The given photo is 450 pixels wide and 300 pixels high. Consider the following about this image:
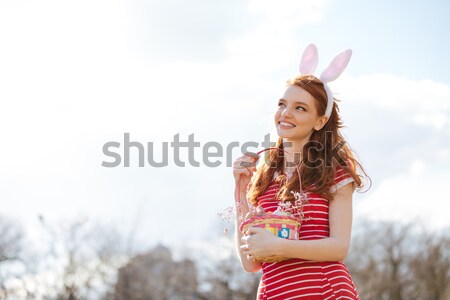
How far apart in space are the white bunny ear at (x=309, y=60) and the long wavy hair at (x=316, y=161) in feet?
0.42

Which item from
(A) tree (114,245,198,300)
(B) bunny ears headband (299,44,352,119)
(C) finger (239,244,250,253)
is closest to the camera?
(C) finger (239,244,250,253)

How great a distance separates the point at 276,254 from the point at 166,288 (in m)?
47.5

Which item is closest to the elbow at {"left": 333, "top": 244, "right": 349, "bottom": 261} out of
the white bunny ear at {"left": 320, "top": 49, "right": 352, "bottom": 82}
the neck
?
the neck

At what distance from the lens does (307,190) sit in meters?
3.97

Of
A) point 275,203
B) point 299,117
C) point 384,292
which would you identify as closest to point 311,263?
point 275,203

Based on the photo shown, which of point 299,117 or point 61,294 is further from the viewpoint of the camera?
point 61,294

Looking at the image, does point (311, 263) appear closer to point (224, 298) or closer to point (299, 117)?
point (299, 117)

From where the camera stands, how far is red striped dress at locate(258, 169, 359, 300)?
3.69m

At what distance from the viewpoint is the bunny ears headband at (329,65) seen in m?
4.27

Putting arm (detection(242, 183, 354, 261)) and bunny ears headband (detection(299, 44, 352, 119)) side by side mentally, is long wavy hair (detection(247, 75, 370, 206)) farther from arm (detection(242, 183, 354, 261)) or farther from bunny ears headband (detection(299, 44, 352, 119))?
arm (detection(242, 183, 354, 261))

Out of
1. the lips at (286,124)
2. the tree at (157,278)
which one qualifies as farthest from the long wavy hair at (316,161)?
the tree at (157,278)

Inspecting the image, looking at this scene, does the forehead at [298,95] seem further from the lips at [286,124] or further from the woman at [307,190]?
the lips at [286,124]

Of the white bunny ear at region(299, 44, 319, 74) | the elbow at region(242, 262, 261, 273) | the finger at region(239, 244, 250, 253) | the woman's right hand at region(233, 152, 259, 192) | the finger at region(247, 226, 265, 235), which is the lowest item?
the elbow at region(242, 262, 261, 273)

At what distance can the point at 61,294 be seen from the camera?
4116 cm
